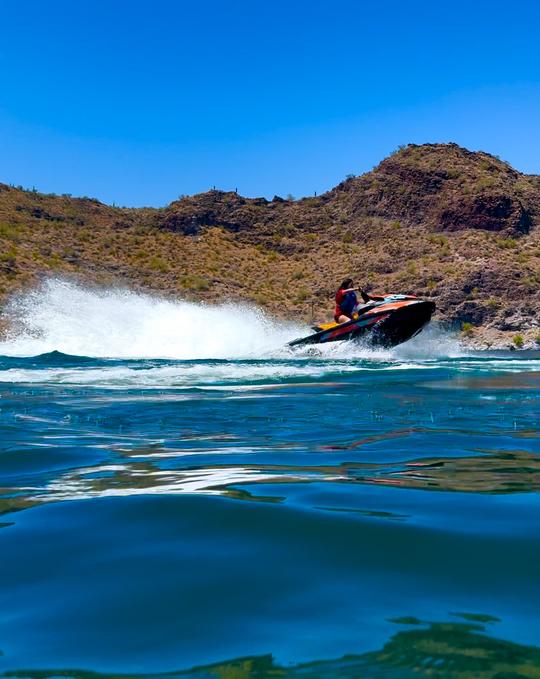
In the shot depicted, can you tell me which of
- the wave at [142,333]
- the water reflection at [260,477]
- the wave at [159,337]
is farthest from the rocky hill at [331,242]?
the water reflection at [260,477]

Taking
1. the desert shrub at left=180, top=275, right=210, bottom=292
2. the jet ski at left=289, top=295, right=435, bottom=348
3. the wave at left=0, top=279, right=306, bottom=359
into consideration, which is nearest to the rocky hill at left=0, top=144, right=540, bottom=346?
the desert shrub at left=180, top=275, right=210, bottom=292

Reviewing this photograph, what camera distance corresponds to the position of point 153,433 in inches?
317

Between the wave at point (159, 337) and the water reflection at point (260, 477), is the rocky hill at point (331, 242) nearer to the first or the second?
the wave at point (159, 337)

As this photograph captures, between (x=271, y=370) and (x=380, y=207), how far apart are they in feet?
182

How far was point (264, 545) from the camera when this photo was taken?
331 cm

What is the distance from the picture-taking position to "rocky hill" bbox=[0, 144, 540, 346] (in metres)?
50.7

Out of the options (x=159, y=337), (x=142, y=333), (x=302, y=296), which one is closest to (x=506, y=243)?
(x=302, y=296)

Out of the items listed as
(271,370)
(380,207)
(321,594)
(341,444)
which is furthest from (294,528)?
(380,207)

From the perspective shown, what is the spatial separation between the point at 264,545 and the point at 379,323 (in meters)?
19.4

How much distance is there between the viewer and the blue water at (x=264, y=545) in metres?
2.21

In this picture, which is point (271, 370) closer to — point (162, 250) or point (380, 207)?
point (162, 250)

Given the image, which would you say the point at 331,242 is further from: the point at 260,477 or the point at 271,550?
the point at 271,550

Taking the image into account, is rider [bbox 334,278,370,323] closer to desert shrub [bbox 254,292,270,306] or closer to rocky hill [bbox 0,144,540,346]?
rocky hill [bbox 0,144,540,346]

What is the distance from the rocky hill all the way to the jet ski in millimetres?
21631
